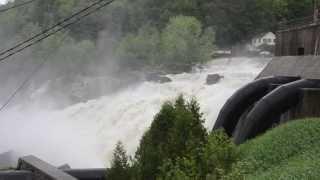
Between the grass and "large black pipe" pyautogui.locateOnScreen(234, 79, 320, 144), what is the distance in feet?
3.93

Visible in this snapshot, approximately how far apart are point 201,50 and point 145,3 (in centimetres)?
1691

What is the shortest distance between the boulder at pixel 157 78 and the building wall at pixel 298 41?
24911mm

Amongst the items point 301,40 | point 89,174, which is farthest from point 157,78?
point 89,174

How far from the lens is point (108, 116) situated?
124ft

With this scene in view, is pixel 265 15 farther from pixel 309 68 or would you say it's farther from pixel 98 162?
pixel 309 68

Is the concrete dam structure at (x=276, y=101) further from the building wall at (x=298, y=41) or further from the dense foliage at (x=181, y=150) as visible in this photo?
the dense foliage at (x=181, y=150)

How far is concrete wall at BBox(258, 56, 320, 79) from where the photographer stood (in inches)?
611

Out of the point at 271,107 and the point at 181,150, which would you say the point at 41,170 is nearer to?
the point at 181,150

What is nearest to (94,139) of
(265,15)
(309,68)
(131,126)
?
(131,126)

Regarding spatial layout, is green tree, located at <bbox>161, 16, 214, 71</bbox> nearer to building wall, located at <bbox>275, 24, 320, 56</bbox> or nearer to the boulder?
the boulder

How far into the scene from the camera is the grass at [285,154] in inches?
410

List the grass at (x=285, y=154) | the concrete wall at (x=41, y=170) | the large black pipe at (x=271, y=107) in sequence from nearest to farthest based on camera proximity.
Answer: the grass at (x=285, y=154)
the concrete wall at (x=41, y=170)
the large black pipe at (x=271, y=107)

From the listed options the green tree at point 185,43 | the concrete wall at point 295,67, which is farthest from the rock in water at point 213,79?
the concrete wall at point 295,67

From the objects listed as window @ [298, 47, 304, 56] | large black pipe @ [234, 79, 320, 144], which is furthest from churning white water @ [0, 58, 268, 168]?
Answer: large black pipe @ [234, 79, 320, 144]
